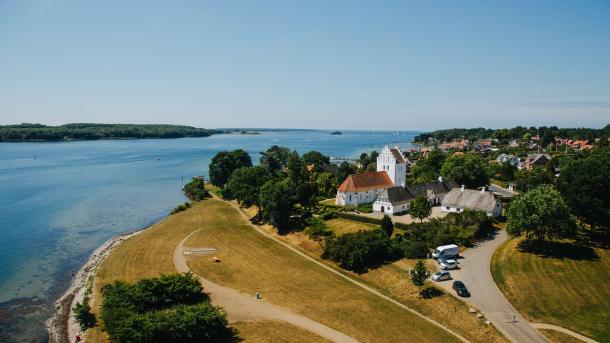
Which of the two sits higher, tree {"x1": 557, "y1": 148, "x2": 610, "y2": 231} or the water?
tree {"x1": 557, "y1": 148, "x2": 610, "y2": 231}

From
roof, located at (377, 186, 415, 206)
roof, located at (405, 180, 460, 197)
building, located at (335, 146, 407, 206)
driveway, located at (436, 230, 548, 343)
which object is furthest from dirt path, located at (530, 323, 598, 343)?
building, located at (335, 146, 407, 206)

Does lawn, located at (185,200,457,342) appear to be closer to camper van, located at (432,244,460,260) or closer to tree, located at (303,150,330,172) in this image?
camper van, located at (432,244,460,260)

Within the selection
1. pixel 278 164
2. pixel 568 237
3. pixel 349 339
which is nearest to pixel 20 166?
pixel 278 164

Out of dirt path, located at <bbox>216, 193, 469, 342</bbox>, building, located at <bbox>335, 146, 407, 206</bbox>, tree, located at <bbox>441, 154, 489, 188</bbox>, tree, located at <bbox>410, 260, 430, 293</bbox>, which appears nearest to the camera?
dirt path, located at <bbox>216, 193, 469, 342</bbox>

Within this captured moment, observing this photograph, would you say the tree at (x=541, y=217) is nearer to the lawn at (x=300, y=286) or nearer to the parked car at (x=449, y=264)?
the parked car at (x=449, y=264)

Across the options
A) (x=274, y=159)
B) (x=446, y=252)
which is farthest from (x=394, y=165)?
(x=274, y=159)

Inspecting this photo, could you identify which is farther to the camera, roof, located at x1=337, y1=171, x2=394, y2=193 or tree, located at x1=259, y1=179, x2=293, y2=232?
roof, located at x1=337, y1=171, x2=394, y2=193

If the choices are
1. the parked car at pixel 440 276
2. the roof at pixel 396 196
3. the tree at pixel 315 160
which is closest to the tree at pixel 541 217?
the parked car at pixel 440 276
